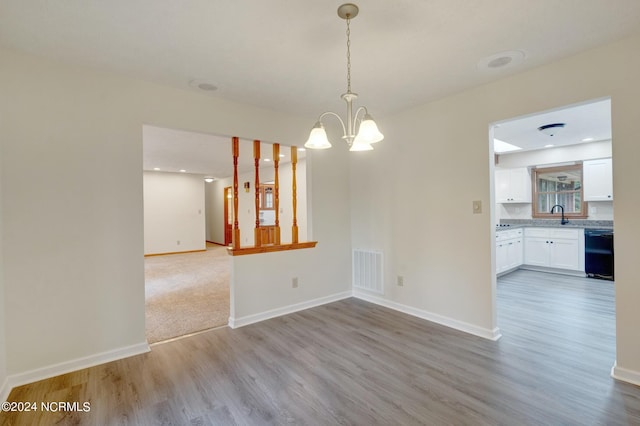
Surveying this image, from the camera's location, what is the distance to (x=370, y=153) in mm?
4125

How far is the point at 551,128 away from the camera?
428 centimetres

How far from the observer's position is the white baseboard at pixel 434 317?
2975 mm

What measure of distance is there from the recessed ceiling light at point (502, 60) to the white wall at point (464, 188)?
0.97ft

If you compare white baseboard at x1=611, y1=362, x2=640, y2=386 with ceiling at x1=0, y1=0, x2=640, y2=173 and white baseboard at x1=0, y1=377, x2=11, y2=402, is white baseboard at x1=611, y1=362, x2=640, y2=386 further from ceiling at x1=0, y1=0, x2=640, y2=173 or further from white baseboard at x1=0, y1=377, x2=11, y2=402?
white baseboard at x1=0, y1=377, x2=11, y2=402

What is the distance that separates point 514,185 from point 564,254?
1627mm

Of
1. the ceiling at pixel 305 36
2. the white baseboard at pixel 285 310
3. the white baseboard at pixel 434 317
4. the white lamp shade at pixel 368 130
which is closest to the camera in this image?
the ceiling at pixel 305 36

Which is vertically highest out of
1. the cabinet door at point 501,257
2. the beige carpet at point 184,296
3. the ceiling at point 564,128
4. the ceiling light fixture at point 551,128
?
the ceiling at point 564,128

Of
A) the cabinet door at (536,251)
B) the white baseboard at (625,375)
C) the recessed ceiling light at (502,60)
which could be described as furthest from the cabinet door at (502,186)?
the white baseboard at (625,375)

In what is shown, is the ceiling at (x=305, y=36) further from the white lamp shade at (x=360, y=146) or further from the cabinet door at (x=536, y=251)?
the cabinet door at (x=536, y=251)

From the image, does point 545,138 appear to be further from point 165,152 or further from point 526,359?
point 165,152

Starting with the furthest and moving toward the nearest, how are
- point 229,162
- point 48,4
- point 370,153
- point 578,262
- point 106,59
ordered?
point 229,162 < point 578,262 < point 370,153 < point 106,59 < point 48,4

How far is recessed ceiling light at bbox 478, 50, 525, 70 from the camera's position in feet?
7.74

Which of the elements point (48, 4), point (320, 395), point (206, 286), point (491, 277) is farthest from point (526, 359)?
point (206, 286)

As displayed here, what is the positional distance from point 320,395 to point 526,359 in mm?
1756
